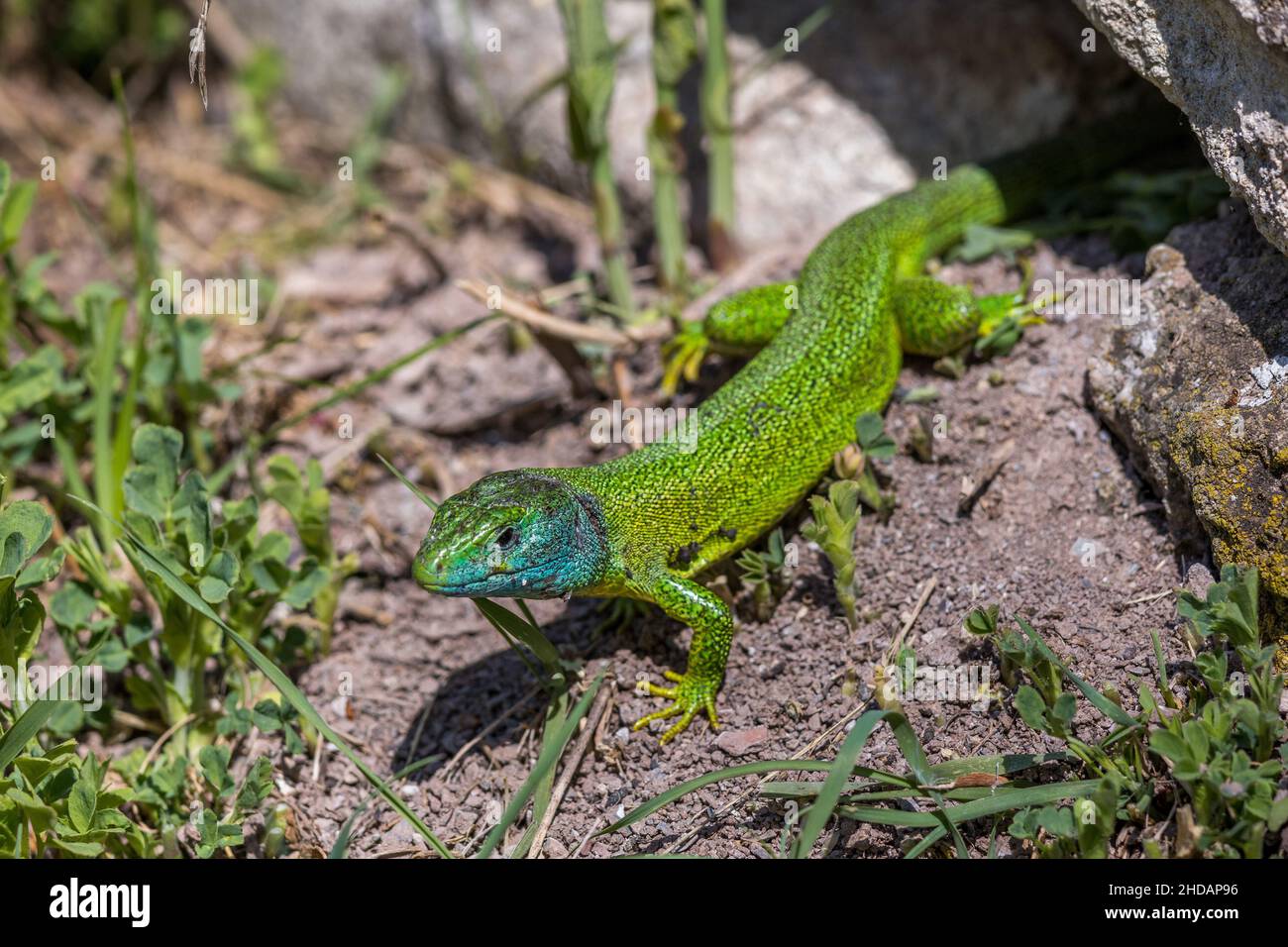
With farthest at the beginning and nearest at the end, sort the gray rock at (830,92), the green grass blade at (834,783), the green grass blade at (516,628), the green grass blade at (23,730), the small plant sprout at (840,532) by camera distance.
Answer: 1. the gray rock at (830,92)
2. the small plant sprout at (840,532)
3. the green grass blade at (516,628)
4. the green grass blade at (23,730)
5. the green grass blade at (834,783)

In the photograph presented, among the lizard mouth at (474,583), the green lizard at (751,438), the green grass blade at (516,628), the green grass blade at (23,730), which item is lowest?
the green grass blade at (23,730)

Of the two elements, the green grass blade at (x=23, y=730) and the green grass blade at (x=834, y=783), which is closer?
the green grass blade at (x=834, y=783)

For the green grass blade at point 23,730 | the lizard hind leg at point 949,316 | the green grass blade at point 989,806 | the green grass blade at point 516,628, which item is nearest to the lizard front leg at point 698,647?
the green grass blade at point 516,628

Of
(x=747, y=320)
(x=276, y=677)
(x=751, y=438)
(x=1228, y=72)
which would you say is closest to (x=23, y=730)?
(x=276, y=677)

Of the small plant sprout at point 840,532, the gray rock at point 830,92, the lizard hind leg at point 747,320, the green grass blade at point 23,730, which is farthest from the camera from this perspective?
the gray rock at point 830,92

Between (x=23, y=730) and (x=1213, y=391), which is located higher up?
(x=1213, y=391)

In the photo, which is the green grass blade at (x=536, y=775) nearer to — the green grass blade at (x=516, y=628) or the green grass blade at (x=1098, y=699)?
the green grass blade at (x=516, y=628)

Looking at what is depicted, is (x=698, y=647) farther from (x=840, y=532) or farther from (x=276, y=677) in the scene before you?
(x=276, y=677)
